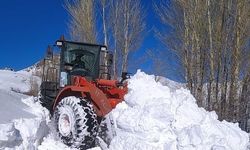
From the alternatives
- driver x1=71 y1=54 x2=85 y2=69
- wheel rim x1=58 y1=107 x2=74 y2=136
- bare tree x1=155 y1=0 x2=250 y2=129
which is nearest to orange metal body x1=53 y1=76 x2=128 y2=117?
wheel rim x1=58 y1=107 x2=74 y2=136

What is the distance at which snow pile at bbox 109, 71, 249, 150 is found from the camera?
636 centimetres

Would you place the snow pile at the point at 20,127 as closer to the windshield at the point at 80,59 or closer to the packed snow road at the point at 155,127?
the packed snow road at the point at 155,127

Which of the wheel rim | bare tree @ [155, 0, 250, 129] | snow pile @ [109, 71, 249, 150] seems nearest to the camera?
snow pile @ [109, 71, 249, 150]

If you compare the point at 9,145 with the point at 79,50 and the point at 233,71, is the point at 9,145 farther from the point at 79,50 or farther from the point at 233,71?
the point at 233,71

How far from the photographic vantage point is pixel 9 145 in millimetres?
6840

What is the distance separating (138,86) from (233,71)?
6.40 m

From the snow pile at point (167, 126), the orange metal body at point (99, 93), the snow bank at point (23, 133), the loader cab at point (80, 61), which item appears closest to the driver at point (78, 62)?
the loader cab at point (80, 61)

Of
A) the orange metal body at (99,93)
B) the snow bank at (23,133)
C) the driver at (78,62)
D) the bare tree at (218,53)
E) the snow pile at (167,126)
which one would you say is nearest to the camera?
the snow pile at (167,126)

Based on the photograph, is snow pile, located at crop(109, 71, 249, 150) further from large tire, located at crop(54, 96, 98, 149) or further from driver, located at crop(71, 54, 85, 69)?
driver, located at crop(71, 54, 85, 69)

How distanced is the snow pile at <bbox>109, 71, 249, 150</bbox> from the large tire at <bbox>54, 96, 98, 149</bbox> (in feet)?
1.95

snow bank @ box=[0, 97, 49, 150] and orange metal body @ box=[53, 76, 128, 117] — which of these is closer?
snow bank @ box=[0, 97, 49, 150]

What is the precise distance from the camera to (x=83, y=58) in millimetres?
10516

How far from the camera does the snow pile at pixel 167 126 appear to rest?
250 inches

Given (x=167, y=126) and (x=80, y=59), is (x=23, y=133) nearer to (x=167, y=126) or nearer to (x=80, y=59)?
(x=167, y=126)
